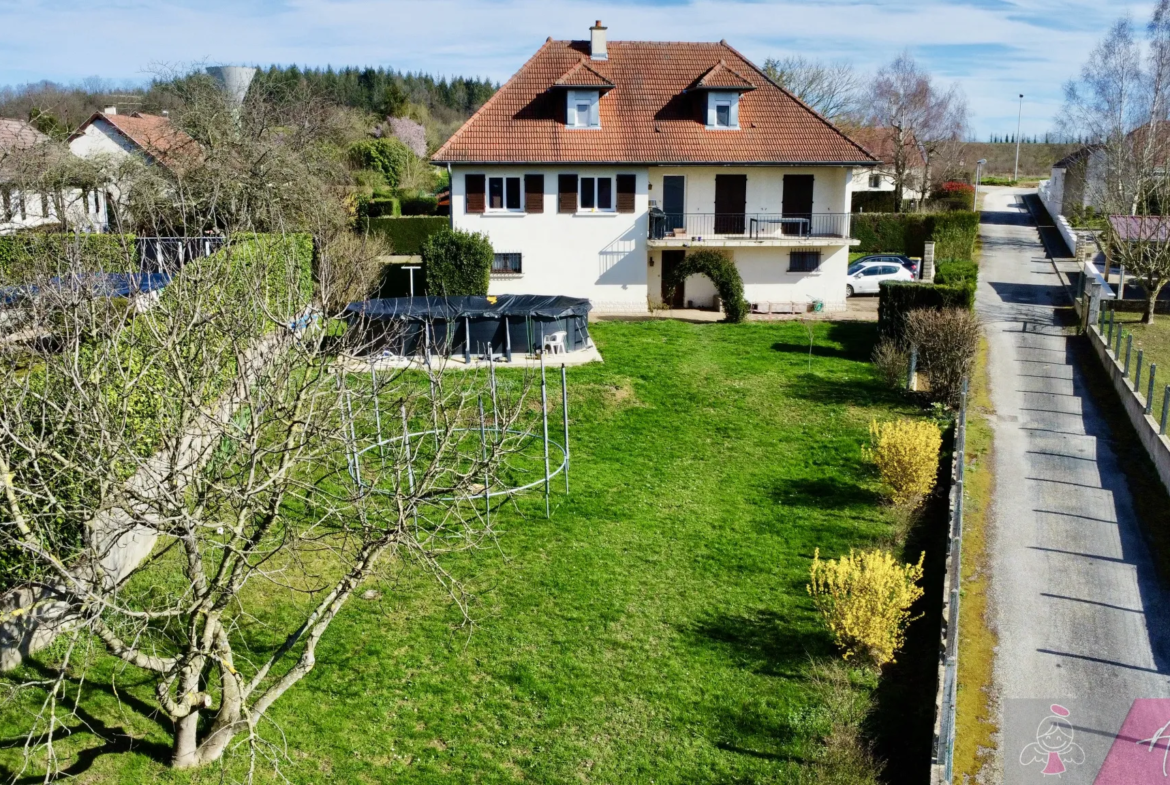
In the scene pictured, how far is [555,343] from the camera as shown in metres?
23.8

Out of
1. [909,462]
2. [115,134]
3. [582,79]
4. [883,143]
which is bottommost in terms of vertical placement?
[909,462]

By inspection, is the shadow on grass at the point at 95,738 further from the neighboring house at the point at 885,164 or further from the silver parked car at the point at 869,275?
the neighboring house at the point at 885,164

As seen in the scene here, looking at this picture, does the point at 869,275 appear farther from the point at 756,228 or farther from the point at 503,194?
the point at 503,194

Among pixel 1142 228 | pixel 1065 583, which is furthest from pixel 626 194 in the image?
pixel 1065 583

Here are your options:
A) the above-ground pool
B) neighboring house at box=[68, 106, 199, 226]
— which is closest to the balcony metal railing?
the above-ground pool

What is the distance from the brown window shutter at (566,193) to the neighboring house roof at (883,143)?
2898 centimetres

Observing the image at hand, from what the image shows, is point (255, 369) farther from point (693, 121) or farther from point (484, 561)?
point (693, 121)

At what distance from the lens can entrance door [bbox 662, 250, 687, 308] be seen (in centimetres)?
3133

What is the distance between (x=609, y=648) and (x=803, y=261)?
72.0ft

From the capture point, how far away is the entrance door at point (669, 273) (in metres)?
31.3

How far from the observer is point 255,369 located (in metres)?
9.52

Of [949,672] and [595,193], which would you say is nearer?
[949,672]

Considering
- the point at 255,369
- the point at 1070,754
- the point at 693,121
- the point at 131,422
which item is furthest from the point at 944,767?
the point at 693,121

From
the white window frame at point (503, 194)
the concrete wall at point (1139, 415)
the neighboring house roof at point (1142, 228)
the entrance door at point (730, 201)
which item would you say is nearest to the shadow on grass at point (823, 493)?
the concrete wall at point (1139, 415)
